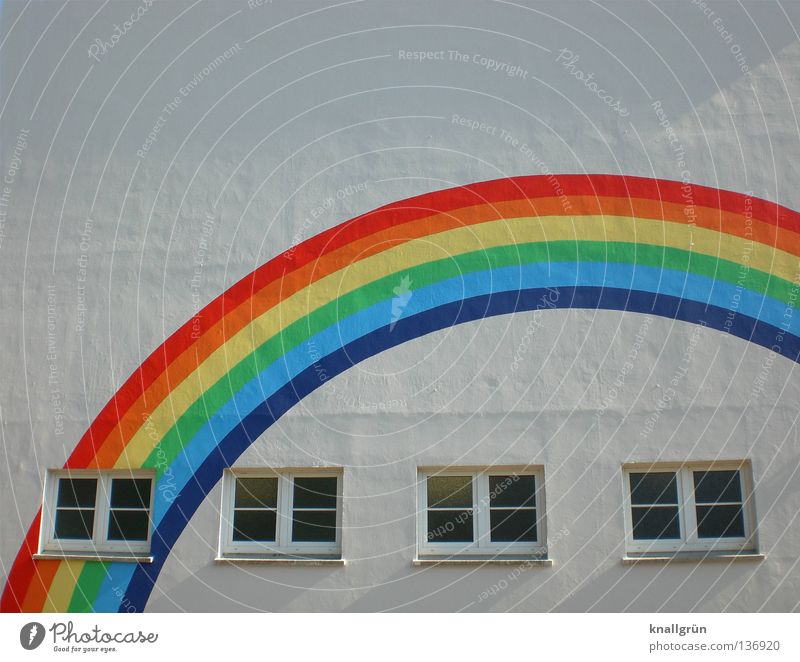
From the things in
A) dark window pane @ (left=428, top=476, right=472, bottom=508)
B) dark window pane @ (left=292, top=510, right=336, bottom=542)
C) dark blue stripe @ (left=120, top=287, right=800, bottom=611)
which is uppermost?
dark blue stripe @ (left=120, top=287, right=800, bottom=611)

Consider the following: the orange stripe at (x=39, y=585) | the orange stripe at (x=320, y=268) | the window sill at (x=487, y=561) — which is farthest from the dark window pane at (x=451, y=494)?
the orange stripe at (x=39, y=585)

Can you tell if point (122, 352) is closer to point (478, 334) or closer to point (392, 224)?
point (392, 224)

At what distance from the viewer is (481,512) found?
924cm

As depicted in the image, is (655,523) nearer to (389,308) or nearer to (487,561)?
(487,561)

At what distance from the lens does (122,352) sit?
997cm

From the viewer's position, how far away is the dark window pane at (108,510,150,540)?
9.62 m

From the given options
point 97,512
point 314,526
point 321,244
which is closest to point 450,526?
point 314,526

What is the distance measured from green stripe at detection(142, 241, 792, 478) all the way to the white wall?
23.7 inches

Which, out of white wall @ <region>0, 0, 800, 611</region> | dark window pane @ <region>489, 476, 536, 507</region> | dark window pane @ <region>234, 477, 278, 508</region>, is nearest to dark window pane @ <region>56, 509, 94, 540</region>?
white wall @ <region>0, 0, 800, 611</region>

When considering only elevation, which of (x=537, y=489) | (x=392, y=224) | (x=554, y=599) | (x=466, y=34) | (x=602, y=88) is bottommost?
(x=554, y=599)

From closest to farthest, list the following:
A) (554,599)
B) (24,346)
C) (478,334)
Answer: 1. (554,599)
2. (478,334)
3. (24,346)

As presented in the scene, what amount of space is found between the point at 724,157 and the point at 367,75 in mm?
3844

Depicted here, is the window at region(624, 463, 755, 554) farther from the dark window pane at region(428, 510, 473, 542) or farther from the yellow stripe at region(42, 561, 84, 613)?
the yellow stripe at region(42, 561, 84, 613)

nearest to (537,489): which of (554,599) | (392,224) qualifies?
(554,599)
